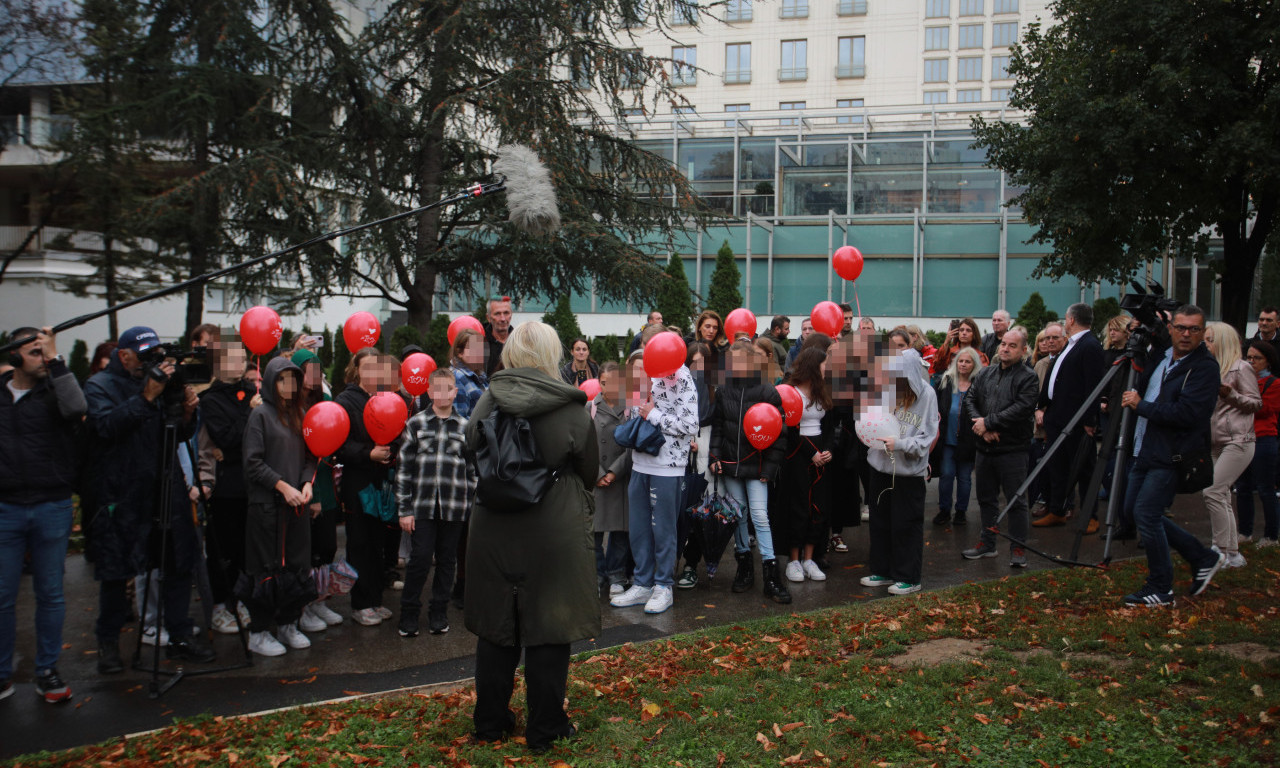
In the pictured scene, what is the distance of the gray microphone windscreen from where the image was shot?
732 centimetres

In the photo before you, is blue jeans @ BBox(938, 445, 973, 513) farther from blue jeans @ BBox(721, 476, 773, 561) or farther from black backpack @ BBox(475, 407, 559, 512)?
black backpack @ BBox(475, 407, 559, 512)

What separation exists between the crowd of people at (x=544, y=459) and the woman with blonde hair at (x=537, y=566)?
0.04 feet

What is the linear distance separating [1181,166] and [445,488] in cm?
1670

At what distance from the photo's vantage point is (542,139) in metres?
14.3

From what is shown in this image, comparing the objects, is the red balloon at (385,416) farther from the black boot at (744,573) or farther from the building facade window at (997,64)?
the building facade window at (997,64)

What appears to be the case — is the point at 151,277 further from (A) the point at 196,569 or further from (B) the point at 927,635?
(B) the point at 927,635

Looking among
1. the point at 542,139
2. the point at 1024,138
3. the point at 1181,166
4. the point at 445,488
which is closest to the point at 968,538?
the point at 445,488

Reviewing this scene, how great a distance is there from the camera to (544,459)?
4.38 metres

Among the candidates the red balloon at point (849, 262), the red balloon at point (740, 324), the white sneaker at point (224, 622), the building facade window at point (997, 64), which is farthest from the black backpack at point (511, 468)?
the building facade window at point (997, 64)

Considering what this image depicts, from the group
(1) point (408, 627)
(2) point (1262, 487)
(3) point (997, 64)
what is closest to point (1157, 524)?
(2) point (1262, 487)

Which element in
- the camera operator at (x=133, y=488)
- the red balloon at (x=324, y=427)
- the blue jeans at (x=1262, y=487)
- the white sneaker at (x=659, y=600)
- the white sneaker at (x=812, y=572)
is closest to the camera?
the camera operator at (x=133, y=488)

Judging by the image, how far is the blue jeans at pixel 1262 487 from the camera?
9.00 metres

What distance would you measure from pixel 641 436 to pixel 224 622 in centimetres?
351

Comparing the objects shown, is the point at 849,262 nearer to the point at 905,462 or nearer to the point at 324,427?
the point at 905,462
